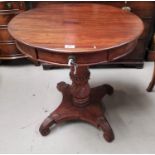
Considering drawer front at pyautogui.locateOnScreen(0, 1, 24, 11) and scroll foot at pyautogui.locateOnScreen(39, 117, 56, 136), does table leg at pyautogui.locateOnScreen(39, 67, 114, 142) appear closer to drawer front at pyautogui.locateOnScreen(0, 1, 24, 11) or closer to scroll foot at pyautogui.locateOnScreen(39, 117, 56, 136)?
scroll foot at pyautogui.locateOnScreen(39, 117, 56, 136)

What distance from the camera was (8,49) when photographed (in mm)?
2006

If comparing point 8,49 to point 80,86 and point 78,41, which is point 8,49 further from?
point 78,41

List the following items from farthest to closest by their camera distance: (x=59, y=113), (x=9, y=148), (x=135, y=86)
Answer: (x=135, y=86)
(x=59, y=113)
(x=9, y=148)

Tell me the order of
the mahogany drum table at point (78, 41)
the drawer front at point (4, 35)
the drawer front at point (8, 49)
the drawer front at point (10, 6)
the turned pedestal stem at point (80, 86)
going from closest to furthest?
the mahogany drum table at point (78, 41) < the turned pedestal stem at point (80, 86) < the drawer front at point (10, 6) < the drawer front at point (4, 35) < the drawer front at point (8, 49)

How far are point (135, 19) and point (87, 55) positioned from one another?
478 millimetres

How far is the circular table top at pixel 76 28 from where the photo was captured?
3.09 feet

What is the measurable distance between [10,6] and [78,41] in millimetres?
1095

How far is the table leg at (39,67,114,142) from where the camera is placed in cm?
133

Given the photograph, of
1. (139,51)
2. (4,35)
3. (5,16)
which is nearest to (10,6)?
(5,16)

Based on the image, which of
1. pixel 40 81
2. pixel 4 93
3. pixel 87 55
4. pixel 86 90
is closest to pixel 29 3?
pixel 40 81

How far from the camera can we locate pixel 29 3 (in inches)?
69.9

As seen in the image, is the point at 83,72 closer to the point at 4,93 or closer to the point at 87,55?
the point at 87,55

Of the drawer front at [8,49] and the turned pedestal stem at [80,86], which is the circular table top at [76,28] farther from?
the drawer front at [8,49]

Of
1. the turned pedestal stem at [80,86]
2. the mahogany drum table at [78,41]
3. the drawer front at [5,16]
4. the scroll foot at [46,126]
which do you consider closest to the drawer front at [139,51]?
the mahogany drum table at [78,41]
